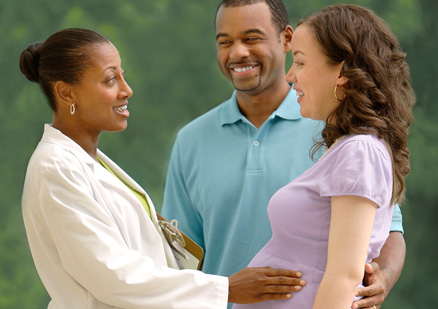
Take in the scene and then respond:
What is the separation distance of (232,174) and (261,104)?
306 mm

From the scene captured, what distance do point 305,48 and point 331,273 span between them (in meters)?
0.61

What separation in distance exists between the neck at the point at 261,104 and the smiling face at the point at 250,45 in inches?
1.0

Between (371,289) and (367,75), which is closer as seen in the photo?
(367,75)

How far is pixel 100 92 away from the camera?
194 centimetres

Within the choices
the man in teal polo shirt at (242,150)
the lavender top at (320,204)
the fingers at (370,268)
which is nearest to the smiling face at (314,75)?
the lavender top at (320,204)

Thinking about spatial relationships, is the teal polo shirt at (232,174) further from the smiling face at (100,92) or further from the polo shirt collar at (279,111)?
the smiling face at (100,92)

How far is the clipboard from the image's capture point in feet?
6.73

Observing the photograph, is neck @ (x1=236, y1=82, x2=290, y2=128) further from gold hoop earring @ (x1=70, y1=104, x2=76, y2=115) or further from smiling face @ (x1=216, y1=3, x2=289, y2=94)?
gold hoop earring @ (x1=70, y1=104, x2=76, y2=115)

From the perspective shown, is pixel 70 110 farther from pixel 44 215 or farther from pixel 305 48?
pixel 305 48

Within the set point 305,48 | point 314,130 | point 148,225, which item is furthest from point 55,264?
point 314,130

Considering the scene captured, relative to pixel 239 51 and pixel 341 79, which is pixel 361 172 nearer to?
pixel 341 79

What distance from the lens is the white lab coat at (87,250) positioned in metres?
1.72

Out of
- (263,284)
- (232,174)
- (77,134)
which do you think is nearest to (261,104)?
(232,174)

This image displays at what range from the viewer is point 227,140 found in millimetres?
2436
